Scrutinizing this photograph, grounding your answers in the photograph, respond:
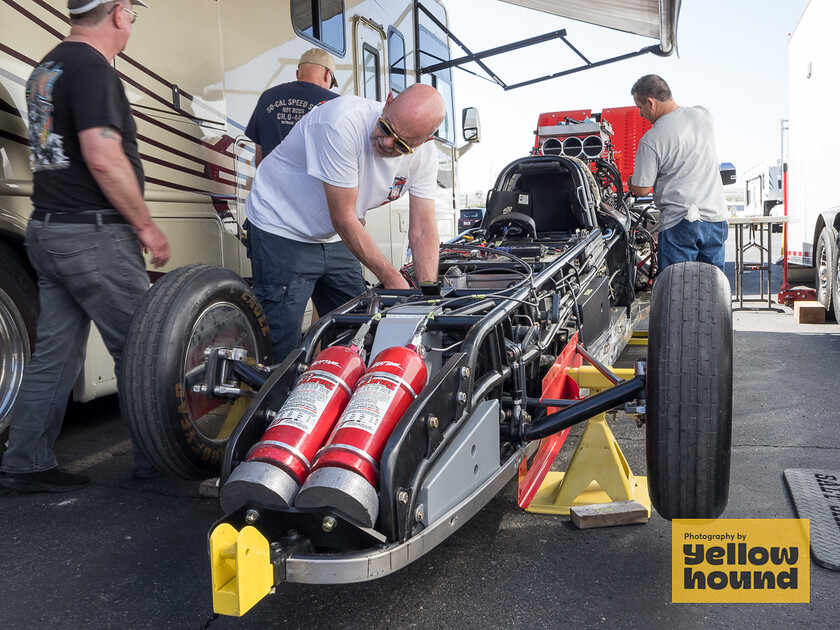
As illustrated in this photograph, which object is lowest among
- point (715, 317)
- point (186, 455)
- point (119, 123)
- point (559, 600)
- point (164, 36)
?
point (559, 600)

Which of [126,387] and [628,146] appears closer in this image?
[126,387]

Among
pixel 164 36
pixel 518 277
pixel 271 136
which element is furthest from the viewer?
pixel 271 136

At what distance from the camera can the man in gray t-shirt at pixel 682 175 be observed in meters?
4.88

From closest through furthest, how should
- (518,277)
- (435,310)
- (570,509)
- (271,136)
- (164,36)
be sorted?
(435,310), (570,509), (518,277), (164,36), (271,136)

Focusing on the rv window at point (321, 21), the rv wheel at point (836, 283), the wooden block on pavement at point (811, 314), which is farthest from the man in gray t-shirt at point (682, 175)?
the wooden block on pavement at point (811, 314)

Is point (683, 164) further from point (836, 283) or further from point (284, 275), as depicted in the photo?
point (836, 283)

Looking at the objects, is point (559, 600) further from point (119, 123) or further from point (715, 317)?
point (119, 123)

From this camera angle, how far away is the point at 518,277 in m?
3.53

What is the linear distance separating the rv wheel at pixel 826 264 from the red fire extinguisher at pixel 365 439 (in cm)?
658

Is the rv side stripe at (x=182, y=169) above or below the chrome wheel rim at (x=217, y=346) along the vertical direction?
above

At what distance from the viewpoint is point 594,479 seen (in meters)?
2.94

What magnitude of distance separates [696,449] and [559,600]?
63cm

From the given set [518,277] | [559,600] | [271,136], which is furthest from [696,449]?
[271,136]

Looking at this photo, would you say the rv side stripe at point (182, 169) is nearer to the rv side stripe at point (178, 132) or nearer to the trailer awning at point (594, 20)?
the rv side stripe at point (178, 132)
